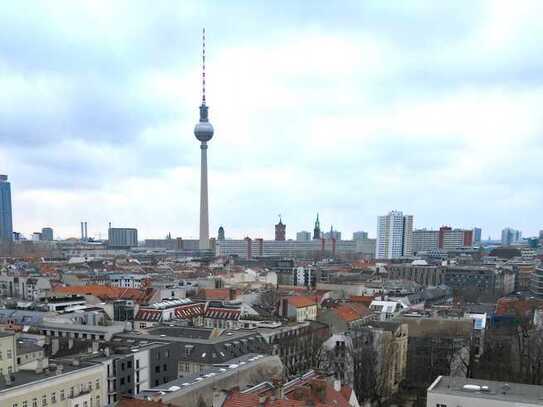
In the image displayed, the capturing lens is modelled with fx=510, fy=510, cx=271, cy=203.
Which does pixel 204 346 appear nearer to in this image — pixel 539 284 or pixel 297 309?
pixel 297 309

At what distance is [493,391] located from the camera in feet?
98.9

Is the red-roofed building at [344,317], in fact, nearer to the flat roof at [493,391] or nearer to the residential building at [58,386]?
the flat roof at [493,391]

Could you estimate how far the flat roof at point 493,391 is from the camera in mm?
28625

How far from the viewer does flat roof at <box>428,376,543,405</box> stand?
28.6 m

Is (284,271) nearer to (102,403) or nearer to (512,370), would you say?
(512,370)

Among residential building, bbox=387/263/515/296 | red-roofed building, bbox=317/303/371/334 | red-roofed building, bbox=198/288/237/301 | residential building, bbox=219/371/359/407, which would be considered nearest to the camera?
residential building, bbox=219/371/359/407

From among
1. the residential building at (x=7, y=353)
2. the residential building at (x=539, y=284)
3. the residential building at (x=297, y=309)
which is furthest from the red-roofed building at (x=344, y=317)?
the residential building at (x=539, y=284)

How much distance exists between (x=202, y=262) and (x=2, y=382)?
5981 inches

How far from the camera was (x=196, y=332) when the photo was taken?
2062 inches

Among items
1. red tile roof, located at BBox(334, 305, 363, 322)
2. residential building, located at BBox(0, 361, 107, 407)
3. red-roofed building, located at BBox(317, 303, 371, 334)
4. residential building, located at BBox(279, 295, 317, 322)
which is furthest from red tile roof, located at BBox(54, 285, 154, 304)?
residential building, located at BBox(0, 361, 107, 407)

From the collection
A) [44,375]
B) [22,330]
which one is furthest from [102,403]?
[22,330]

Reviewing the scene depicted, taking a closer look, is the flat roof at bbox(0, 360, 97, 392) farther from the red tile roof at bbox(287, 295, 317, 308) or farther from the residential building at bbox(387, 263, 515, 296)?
the residential building at bbox(387, 263, 515, 296)

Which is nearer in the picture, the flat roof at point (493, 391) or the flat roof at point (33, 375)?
the flat roof at point (493, 391)

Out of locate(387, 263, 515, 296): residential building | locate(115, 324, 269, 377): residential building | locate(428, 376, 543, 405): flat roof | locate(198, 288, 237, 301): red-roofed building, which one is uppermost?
locate(428, 376, 543, 405): flat roof
